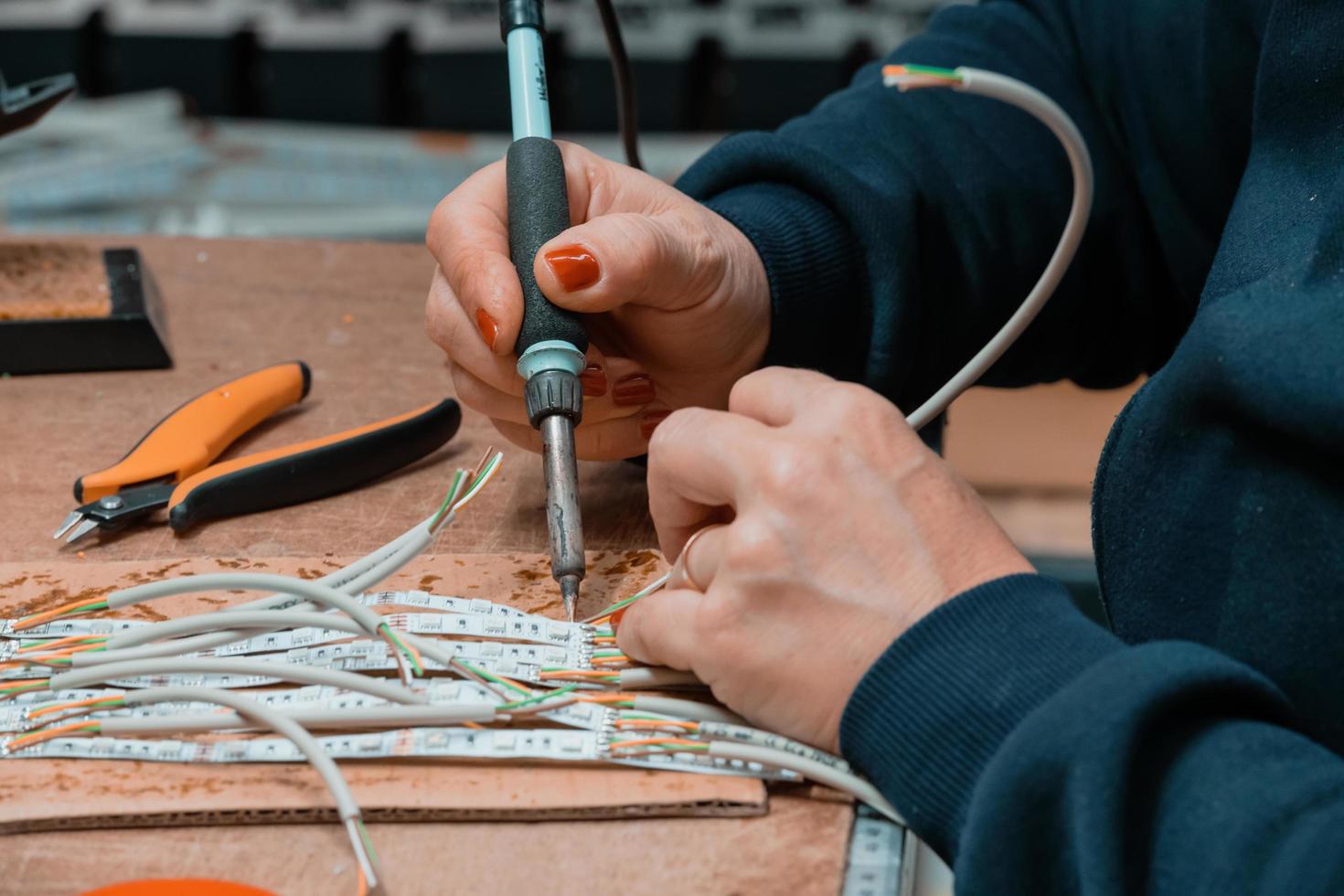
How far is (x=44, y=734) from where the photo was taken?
429 mm

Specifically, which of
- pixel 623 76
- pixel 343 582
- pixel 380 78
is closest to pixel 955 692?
pixel 343 582

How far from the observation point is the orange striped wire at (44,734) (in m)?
0.43

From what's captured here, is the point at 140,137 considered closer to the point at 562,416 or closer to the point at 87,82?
the point at 87,82

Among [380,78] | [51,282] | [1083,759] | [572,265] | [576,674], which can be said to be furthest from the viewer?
[380,78]

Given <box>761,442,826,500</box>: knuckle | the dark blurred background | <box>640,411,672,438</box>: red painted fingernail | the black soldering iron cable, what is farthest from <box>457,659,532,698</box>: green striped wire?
the dark blurred background

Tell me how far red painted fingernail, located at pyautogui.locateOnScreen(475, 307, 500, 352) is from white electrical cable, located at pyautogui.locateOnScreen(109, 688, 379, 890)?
206 mm

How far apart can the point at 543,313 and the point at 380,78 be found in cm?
109

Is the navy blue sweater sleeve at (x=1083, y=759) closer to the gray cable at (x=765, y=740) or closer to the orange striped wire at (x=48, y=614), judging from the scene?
the gray cable at (x=765, y=740)

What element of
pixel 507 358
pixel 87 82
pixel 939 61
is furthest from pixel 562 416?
pixel 87 82

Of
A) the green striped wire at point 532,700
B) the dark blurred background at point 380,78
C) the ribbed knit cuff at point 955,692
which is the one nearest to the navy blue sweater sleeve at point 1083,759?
the ribbed knit cuff at point 955,692

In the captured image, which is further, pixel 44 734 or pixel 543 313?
pixel 543 313

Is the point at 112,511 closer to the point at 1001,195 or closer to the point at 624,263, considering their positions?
the point at 624,263

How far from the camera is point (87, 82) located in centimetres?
157

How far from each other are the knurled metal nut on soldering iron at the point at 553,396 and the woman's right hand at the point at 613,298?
0.03 metres
